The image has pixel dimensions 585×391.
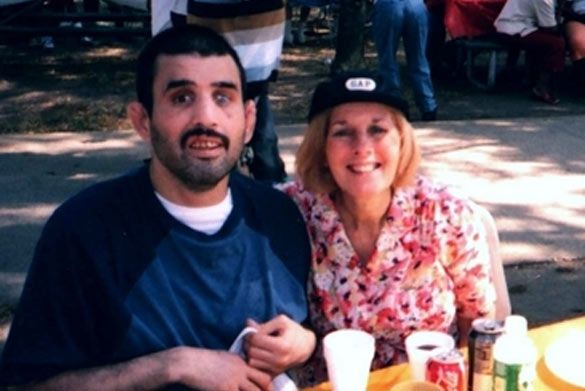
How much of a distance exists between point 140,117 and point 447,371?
978mm

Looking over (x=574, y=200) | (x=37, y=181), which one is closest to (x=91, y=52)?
(x=37, y=181)

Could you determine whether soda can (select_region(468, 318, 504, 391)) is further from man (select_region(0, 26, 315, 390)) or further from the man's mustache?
the man's mustache

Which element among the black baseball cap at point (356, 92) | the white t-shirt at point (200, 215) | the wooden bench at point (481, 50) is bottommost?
the wooden bench at point (481, 50)

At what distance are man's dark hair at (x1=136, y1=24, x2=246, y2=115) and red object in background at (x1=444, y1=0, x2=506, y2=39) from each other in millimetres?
6979

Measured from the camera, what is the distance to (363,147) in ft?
8.42

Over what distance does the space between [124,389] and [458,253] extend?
98 centimetres

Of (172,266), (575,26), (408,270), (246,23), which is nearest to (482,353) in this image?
(408,270)

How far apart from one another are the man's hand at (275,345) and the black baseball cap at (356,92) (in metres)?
0.61

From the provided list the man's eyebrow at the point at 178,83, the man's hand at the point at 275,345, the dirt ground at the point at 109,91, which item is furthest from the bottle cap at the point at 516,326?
the dirt ground at the point at 109,91

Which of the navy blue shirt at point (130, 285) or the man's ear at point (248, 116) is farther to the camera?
the man's ear at point (248, 116)

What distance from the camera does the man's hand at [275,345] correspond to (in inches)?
88.9

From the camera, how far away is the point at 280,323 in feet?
7.61

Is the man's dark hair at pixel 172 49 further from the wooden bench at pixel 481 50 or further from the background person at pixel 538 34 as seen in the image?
the wooden bench at pixel 481 50

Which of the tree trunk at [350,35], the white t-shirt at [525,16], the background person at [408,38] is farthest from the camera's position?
the tree trunk at [350,35]
